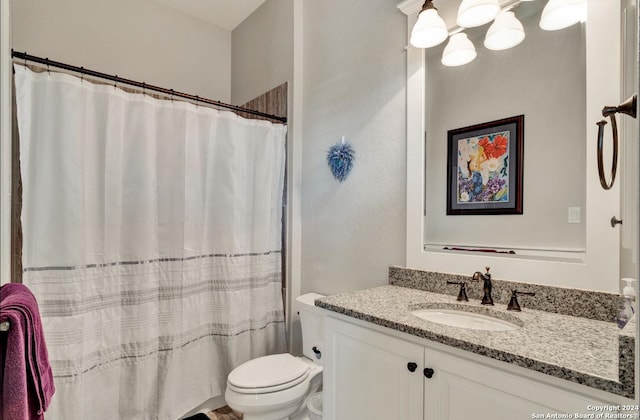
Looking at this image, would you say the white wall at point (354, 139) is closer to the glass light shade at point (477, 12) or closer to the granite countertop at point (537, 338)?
the glass light shade at point (477, 12)

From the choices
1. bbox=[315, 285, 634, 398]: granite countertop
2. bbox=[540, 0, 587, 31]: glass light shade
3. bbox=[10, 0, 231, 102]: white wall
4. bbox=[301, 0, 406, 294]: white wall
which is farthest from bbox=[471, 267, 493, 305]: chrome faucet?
bbox=[10, 0, 231, 102]: white wall

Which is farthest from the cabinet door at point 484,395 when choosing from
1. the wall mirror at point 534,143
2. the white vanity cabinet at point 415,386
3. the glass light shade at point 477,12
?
the glass light shade at point 477,12

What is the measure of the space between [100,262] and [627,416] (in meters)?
2.00

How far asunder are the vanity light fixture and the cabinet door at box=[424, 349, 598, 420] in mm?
1279

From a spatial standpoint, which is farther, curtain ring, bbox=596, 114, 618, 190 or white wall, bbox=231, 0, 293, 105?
white wall, bbox=231, 0, 293, 105

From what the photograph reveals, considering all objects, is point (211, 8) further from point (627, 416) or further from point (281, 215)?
point (627, 416)

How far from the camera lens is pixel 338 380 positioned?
1.23 metres

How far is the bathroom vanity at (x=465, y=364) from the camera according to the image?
28.2 inches

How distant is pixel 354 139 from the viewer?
183cm

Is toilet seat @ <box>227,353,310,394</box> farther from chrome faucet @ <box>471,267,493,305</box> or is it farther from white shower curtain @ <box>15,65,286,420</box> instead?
chrome faucet @ <box>471,267,493,305</box>

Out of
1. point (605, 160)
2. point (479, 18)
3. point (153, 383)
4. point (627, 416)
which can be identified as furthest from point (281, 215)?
point (627, 416)

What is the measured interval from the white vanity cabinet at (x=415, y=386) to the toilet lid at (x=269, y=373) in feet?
1.18

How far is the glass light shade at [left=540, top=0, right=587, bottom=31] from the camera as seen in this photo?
3.57 feet

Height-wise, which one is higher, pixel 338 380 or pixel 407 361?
pixel 407 361
